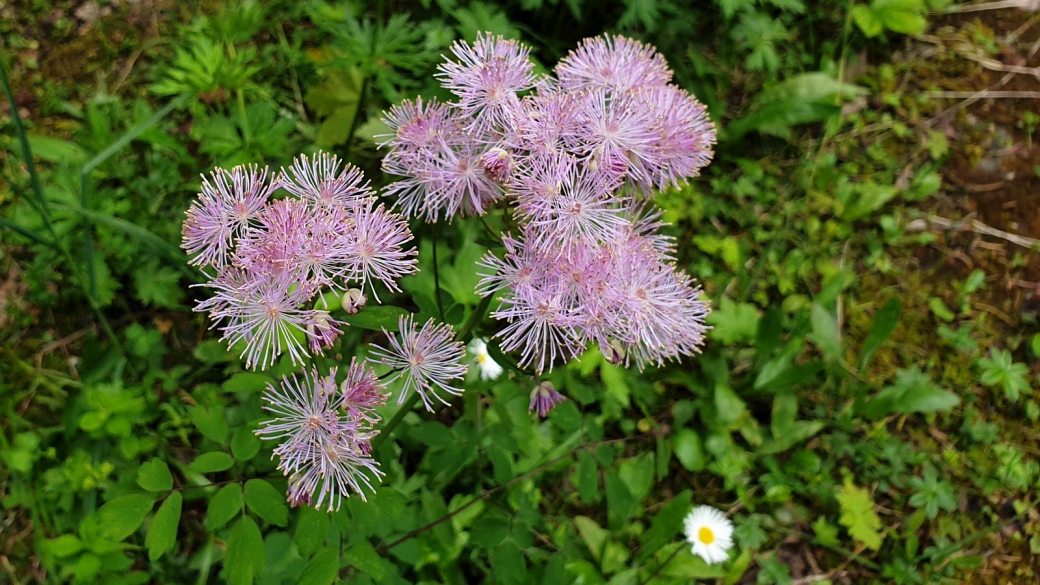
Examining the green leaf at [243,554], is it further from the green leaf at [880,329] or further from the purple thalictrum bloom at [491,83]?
the green leaf at [880,329]

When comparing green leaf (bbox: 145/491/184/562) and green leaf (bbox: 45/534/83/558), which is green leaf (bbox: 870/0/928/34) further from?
green leaf (bbox: 45/534/83/558)

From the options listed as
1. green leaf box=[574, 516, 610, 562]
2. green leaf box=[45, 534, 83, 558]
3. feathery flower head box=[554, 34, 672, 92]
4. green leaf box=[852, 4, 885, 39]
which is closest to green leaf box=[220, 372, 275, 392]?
green leaf box=[45, 534, 83, 558]

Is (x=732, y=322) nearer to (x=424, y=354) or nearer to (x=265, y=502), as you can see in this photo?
(x=424, y=354)

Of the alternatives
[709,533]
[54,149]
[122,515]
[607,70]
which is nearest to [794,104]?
[607,70]

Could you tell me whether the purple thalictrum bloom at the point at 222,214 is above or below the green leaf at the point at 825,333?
above

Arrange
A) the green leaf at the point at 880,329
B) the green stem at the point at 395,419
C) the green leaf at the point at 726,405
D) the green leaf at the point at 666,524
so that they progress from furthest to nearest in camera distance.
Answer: the green leaf at the point at 880,329 < the green leaf at the point at 726,405 < the green leaf at the point at 666,524 < the green stem at the point at 395,419

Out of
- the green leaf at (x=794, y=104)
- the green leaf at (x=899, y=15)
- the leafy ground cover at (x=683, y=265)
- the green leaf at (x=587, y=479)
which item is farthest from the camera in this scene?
the green leaf at (x=899, y=15)

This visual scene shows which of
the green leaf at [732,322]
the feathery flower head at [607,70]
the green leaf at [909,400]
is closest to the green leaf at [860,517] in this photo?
the green leaf at [909,400]

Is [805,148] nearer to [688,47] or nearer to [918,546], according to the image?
[688,47]
